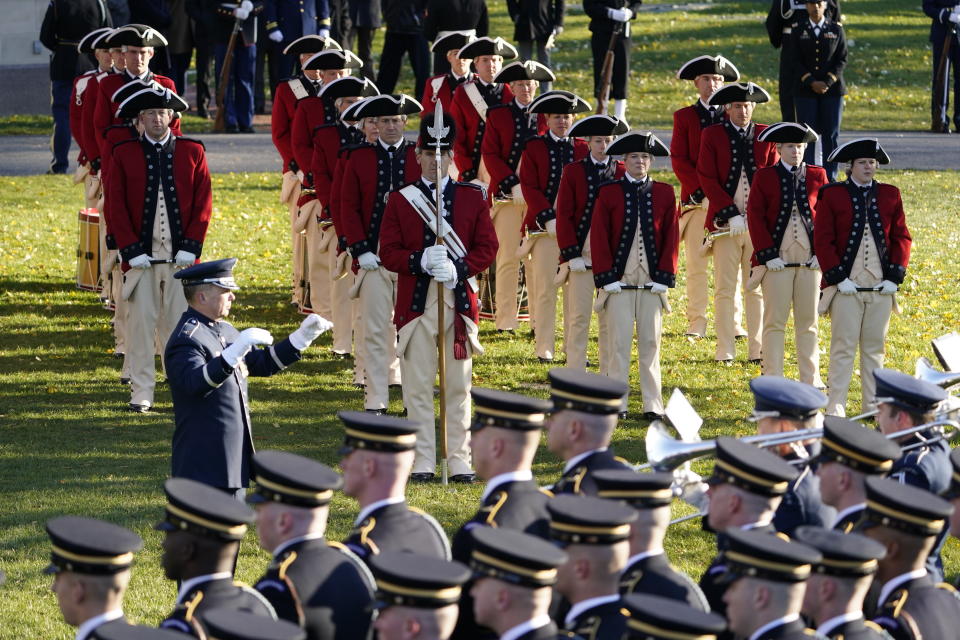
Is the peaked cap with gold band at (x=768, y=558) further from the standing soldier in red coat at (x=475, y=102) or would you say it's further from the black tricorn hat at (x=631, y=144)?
the standing soldier in red coat at (x=475, y=102)

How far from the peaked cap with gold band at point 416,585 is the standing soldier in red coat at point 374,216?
646cm

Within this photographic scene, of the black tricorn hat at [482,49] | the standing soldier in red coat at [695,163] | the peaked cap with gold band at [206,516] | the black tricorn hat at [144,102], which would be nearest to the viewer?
the peaked cap with gold band at [206,516]

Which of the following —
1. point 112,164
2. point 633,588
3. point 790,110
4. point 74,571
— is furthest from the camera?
point 790,110

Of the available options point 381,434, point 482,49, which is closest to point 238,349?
point 381,434

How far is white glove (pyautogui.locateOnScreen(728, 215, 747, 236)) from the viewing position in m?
13.5

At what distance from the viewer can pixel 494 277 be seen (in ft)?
47.8

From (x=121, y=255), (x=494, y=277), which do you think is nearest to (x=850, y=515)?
(x=121, y=255)

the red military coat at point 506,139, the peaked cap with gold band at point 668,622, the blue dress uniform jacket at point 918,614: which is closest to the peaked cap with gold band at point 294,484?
the peaked cap with gold band at point 668,622

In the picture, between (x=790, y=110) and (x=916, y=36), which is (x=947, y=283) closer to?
(x=790, y=110)

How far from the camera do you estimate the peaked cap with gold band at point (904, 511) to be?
19.3ft

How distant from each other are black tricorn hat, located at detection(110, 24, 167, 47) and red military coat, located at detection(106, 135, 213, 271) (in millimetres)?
2244

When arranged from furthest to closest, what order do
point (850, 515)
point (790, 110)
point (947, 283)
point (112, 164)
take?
point (790, 110) → point (947, 283) → point (112, 164) → point (850, 515)

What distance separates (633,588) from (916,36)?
27112 millimetres

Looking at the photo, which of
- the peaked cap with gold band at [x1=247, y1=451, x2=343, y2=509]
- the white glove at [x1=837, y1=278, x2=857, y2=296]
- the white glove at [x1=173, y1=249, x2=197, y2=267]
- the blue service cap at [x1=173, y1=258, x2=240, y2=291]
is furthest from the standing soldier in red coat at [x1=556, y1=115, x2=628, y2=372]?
the peaked cap with gold band at [x1=247, y1=451, x2=343, y2=509]
